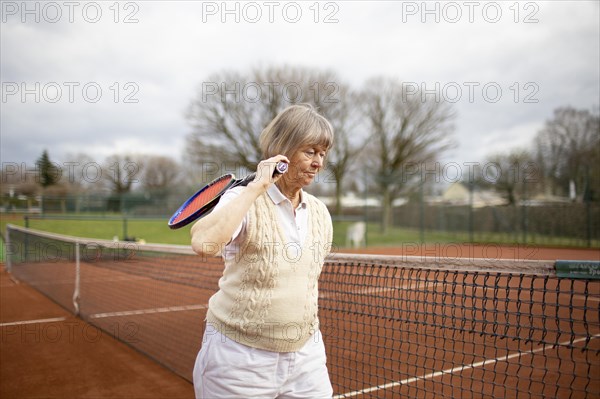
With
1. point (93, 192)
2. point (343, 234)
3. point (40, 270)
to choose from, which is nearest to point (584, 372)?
point (40, 270)

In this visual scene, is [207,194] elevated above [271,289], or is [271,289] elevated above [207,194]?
[207,194]

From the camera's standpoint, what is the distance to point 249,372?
68.2 inches

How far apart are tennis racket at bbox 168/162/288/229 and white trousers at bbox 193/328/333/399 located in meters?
0.45

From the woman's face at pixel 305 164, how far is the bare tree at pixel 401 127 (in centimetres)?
3082

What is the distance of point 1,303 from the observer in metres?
9.25

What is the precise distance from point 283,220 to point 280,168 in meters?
0.25

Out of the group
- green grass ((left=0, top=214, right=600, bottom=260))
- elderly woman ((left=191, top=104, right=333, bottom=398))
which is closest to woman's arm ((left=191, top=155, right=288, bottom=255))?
elderly woman ((left=191, top=104, right=333, bottom=398))

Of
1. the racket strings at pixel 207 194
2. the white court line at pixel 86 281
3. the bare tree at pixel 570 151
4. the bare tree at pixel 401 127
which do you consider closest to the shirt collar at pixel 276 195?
the racket strings at pixel 207 194

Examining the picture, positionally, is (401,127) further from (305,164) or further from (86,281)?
(305,164)

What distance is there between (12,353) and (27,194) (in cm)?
1410

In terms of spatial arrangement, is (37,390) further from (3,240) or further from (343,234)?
(343,234)

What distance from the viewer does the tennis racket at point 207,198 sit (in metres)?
1.81

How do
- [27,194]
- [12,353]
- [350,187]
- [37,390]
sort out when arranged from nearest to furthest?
[37,390]
[12,353]
[27,194]
[350,187]

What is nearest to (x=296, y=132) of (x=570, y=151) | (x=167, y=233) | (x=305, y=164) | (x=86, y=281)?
(x=305, y=164)
